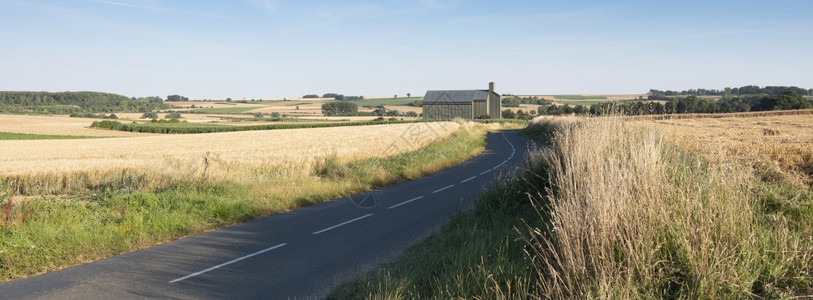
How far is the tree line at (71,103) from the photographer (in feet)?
458

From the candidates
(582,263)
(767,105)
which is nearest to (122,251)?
(582,263)

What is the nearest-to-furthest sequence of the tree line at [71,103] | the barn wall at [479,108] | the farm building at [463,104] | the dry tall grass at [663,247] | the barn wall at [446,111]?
the dry tall grass at [663,247], the barn wall at [479,108], the farm building at [463,104], the barn wall at [446,111], the tree line at [71,103]

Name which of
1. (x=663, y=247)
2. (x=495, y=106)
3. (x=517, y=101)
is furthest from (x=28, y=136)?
(x=517, y=101)

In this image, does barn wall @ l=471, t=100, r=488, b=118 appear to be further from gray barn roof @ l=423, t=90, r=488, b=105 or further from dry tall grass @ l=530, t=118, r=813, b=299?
dry tall grass @ l=530, t=118, r=813, b=299

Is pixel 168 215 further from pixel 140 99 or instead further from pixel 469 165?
pixel 140 99

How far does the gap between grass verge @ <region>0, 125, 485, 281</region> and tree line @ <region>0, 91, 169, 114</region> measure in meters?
141

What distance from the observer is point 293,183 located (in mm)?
18562

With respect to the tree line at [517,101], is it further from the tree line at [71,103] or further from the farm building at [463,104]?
the tree line at [71,103]

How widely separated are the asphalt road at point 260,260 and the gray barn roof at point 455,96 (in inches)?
4098

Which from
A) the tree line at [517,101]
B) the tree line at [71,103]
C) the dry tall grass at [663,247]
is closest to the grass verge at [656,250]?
the dry tall grass at [663,247]

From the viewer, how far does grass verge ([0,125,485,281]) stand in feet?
33.2

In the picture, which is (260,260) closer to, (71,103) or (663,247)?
(663,247)

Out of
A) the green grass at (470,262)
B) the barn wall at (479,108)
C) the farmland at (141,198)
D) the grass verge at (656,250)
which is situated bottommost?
the farmland at (141,198)

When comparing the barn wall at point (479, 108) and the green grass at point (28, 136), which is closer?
the green grass at point (28, 136)
